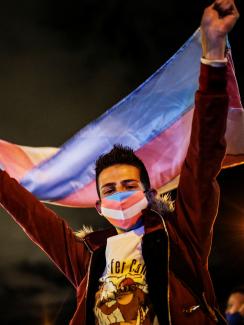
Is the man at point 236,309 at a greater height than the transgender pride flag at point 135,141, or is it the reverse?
the transgender pride flag at point 135,141

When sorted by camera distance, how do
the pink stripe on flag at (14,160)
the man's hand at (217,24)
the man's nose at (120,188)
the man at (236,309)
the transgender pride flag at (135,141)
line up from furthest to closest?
1. the man at (236,309)
2. the pink stripe on flag at (14,160)
3. the transgender pride flag at (135,141)
4. the man's nose at (120,188)
5. the man's hand at (217,24)

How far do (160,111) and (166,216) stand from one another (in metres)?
1.77

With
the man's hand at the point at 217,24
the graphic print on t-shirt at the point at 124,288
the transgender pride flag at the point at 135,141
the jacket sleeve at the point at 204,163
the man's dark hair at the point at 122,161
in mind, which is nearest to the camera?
the man's hand at the point at 217,24

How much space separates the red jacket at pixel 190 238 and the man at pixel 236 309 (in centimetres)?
258

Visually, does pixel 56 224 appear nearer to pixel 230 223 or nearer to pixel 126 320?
pixel 126 320

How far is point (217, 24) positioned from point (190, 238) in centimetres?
142

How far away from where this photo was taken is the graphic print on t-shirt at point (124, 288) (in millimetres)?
3152

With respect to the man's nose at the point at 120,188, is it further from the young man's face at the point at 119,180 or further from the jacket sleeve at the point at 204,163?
the jacket sleeve at the point at 204,163

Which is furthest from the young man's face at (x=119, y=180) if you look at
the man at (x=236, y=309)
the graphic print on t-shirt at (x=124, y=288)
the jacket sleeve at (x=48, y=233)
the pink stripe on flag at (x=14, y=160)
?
the man at (x=236, y=309)

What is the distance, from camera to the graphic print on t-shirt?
315 cm

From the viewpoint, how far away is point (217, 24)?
9.66 feet

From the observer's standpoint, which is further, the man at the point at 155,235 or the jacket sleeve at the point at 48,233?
the jacket sleeve at the point at 48,233

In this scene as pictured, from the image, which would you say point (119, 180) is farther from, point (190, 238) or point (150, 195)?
point (190, 238)

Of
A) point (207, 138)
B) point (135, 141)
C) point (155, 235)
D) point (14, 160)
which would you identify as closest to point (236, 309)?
point (135, 141)
